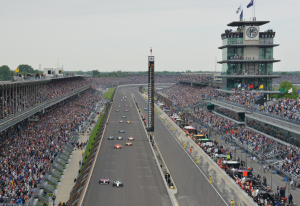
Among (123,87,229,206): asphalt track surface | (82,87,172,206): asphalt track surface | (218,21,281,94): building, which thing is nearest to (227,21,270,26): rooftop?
(218,21,281,94): building

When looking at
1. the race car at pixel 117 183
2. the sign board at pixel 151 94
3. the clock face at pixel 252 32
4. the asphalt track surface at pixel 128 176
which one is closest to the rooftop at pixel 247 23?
the clock face at pixel 252 32

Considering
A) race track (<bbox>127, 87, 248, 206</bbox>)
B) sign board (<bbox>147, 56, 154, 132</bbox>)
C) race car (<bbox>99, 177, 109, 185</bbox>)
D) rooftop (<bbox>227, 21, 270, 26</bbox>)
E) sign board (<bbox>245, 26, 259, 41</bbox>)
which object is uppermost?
rooftop (<bbox>227, 21, 270, 26</bbox>)

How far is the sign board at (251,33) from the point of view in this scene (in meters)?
79.3

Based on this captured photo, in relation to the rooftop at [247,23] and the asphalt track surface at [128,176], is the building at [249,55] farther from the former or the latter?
the asphalt track surface at [128,176]

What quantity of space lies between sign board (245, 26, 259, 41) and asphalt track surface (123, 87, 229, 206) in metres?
34.4

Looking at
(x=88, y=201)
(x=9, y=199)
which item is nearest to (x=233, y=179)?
(x=88, y=201)

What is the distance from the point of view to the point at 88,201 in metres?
31.6

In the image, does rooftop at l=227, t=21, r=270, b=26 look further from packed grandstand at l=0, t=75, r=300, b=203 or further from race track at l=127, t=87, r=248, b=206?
race track at l=127, t=87, r=248, b=206

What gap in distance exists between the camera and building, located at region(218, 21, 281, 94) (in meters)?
79.3

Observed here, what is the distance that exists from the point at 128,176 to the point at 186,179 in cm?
665

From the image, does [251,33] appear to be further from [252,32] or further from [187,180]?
[187,180]

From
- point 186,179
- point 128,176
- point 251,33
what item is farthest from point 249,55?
point 128,176

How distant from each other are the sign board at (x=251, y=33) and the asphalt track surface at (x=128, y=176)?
3624 centimetres

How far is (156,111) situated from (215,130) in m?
37.2
